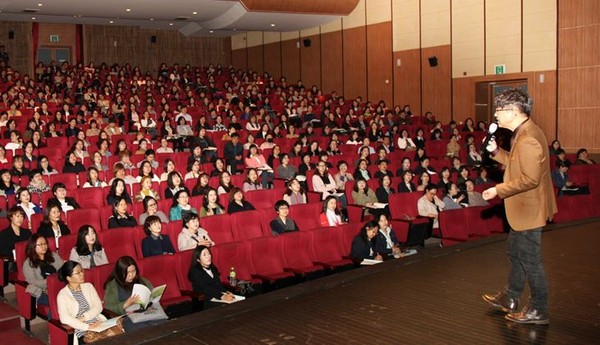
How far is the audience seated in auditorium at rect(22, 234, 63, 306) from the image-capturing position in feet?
13.7

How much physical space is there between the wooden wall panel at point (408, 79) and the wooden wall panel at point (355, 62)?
3.24 feet

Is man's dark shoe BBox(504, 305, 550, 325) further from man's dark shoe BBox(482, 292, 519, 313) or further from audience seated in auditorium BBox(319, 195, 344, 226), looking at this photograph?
audience seated in auditorium BBox(319, 195, 344, 226)

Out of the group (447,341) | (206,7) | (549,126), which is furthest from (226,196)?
(206,7)

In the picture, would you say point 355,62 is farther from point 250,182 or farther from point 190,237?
point 190,237

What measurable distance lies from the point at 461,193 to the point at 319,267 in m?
2.69

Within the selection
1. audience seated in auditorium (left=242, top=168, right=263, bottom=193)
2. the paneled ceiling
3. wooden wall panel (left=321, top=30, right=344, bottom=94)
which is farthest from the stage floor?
wooden wall panel (left=321, top=30, right=344, bottom=94)

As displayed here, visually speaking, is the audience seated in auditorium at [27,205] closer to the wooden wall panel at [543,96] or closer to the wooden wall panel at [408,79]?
the wooden wall panel at [543,96]

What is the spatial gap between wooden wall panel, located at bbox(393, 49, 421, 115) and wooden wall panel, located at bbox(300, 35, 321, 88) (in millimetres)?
2627

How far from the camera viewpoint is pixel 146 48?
17.3m

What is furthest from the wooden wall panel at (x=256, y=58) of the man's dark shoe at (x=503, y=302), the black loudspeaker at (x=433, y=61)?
the man's dark shoe at (x=503, y=302)

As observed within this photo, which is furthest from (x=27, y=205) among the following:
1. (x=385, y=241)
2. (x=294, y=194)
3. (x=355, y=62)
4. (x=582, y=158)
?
(x=355, y=62)

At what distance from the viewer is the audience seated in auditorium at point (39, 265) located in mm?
4188

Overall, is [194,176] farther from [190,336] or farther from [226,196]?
[190,336]

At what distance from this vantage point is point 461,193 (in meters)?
6.98
